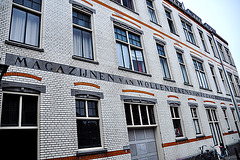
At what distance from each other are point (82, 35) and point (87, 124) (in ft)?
14.2

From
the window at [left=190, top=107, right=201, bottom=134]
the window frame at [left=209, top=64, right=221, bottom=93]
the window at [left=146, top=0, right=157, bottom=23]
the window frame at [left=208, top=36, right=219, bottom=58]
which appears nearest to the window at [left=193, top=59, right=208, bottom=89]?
the window frame at [left=209, top=64, right=221, bottom=93]

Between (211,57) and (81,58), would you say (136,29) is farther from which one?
(211,57)

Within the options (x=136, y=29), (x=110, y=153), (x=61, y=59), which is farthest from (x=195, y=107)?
(x=61, y=59)

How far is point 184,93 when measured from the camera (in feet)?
44.4

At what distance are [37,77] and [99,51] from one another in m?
3.46

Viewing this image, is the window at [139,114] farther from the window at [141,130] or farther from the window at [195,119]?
the window at [195,119]

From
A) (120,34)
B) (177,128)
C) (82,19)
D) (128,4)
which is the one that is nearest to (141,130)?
(177,128)

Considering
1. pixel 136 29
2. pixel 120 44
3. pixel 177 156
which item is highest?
pixel 136 29

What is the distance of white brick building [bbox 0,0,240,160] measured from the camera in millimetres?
6121

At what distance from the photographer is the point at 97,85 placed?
825cm

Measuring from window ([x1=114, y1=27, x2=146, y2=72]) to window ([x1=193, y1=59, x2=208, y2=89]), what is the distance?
7.83 m

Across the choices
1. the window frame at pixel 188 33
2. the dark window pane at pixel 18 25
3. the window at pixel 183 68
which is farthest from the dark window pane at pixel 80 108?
the window frame at pixel 188 33

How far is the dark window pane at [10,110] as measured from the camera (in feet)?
18.5

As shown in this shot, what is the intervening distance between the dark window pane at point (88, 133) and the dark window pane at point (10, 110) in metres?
2.31
